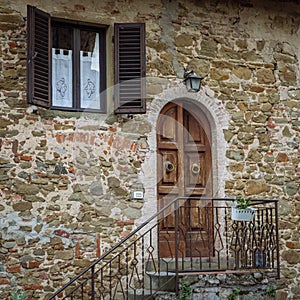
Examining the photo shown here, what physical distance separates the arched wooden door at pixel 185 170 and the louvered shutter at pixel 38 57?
6.21 ft

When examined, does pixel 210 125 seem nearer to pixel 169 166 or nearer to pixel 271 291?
pixel 169 166

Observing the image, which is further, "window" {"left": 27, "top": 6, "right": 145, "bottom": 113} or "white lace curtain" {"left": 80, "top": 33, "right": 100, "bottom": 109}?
"white lace curtain" {"left": 80, "top": 33, "right": 100, "bottom": 109}

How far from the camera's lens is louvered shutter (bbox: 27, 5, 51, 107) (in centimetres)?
814

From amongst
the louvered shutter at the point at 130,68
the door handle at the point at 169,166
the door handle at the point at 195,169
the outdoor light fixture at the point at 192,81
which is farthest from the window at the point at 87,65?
the door handle at the point at 195,169

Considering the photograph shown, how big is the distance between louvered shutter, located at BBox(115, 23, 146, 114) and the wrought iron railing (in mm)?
1585

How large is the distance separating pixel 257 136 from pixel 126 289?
126 inches

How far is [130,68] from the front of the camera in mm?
8789

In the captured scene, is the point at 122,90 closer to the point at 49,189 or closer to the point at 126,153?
the point at 126,153

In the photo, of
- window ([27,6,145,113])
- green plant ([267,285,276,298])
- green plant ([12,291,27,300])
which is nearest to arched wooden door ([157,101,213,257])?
window ([27,6,145,113])

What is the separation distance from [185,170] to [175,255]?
196cm

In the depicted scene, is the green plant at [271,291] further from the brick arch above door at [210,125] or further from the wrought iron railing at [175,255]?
the brick arch above door at [210,125]

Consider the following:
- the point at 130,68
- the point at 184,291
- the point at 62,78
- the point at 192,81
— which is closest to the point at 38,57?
the point at 62,78

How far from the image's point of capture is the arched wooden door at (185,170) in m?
9.13

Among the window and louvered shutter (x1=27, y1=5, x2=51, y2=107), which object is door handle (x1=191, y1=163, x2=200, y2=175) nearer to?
the window
